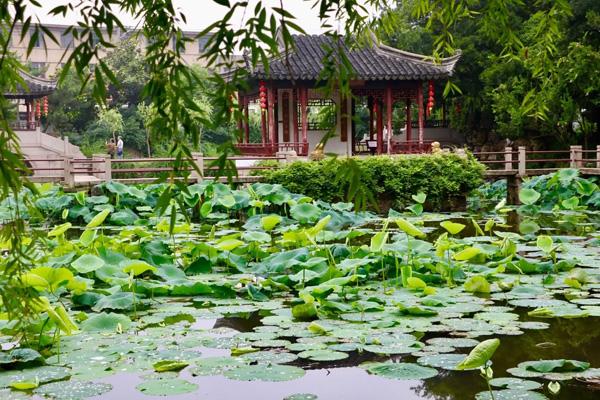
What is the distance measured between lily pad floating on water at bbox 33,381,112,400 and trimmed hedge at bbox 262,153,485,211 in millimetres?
9902

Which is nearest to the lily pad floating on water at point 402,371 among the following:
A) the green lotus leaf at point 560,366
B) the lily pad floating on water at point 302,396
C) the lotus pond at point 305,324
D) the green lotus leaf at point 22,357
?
the lotus pond at point 305,324

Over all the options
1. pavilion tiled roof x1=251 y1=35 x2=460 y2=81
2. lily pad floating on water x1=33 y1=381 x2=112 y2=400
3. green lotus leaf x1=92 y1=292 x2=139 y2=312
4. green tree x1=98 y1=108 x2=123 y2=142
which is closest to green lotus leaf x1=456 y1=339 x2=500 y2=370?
lily pad floating on water x1=33 y1=381 x2=112 y2=400

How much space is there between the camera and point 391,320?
175 inches

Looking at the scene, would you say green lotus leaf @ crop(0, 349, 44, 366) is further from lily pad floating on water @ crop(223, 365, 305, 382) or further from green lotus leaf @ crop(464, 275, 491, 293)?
green lotus leaf @ crop(464, 275, 491, 293)

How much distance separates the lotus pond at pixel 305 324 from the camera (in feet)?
11.4

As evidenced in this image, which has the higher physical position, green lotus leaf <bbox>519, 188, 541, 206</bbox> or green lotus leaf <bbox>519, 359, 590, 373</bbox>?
green lotus leaf <bbox>519, 188, 541, 206</bbox>

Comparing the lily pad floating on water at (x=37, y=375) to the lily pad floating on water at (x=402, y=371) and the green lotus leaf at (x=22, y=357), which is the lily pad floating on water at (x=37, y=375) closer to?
the green lotus leaf at (x=22, y=357)

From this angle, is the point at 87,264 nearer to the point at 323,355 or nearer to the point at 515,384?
the point at 323,355

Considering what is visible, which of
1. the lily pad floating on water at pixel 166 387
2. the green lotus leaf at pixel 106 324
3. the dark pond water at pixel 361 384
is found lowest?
the dark pond water at pixel 361 384

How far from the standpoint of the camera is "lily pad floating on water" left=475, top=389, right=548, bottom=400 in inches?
125

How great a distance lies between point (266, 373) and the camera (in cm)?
347

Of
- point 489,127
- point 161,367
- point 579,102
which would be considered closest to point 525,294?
point 161,367

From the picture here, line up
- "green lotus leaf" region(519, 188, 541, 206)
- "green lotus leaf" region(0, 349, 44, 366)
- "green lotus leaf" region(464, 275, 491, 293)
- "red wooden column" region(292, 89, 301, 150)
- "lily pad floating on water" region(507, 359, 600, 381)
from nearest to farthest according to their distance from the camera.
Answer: "lily pad floating on water" region(507, 359, 600, 381) < "green lotus leaf" region(0, 349, 44, 366) < "green lotus leaf" region(464, 275, 491, 293) < "green lotus leaf" region(519, 188, 541, 206) < "red wooden column" region(292, 89, 301, 150)

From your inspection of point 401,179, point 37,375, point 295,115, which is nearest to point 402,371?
point 37,375
